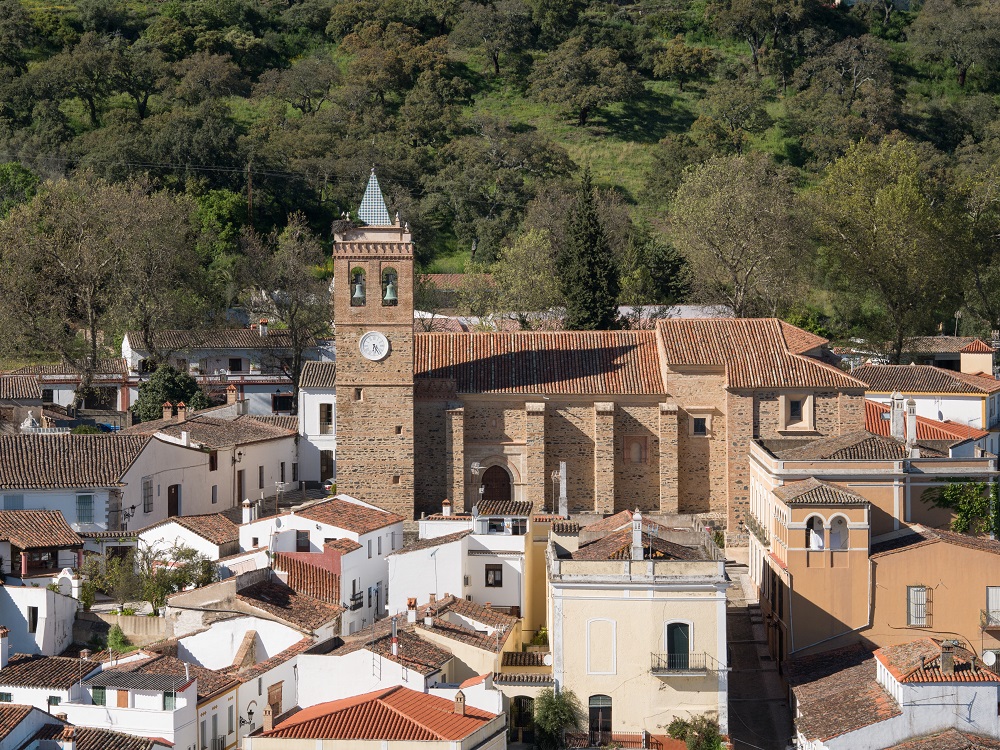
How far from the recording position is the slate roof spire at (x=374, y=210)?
42000 millimetres

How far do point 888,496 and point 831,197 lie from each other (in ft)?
80.8

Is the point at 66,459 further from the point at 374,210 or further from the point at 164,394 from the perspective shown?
the point at 164,394

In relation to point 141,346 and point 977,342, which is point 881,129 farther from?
point 141,346

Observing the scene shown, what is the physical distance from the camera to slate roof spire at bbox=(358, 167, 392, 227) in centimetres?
4200

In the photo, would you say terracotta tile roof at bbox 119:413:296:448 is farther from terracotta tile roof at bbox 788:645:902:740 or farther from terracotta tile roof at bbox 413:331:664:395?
terracotta tile roof at bbox 788:645:902:740

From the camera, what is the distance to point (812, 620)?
3400 cm

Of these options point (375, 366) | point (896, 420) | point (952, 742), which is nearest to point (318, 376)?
point (375, 366)

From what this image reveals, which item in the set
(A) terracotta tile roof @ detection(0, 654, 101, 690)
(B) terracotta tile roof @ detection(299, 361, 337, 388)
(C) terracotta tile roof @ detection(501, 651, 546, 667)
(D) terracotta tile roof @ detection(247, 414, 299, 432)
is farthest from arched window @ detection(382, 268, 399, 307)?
(A) terracotta tile roof @ detection(0, 654, 101, 690)

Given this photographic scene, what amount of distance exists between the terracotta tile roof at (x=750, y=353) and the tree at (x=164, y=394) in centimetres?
1715

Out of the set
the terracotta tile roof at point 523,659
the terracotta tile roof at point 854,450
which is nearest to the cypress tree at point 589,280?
the terracotta tile roof at point 854,450

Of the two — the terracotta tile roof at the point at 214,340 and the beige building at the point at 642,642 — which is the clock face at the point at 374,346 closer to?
the beige building at the point at 642,642

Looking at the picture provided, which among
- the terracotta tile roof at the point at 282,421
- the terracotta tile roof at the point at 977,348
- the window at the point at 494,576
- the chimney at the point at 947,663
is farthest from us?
the terracotta tile roof at the point at 977,348

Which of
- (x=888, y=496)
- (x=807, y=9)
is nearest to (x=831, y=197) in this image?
(x=888, y=496)

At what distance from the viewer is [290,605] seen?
1366 inches
